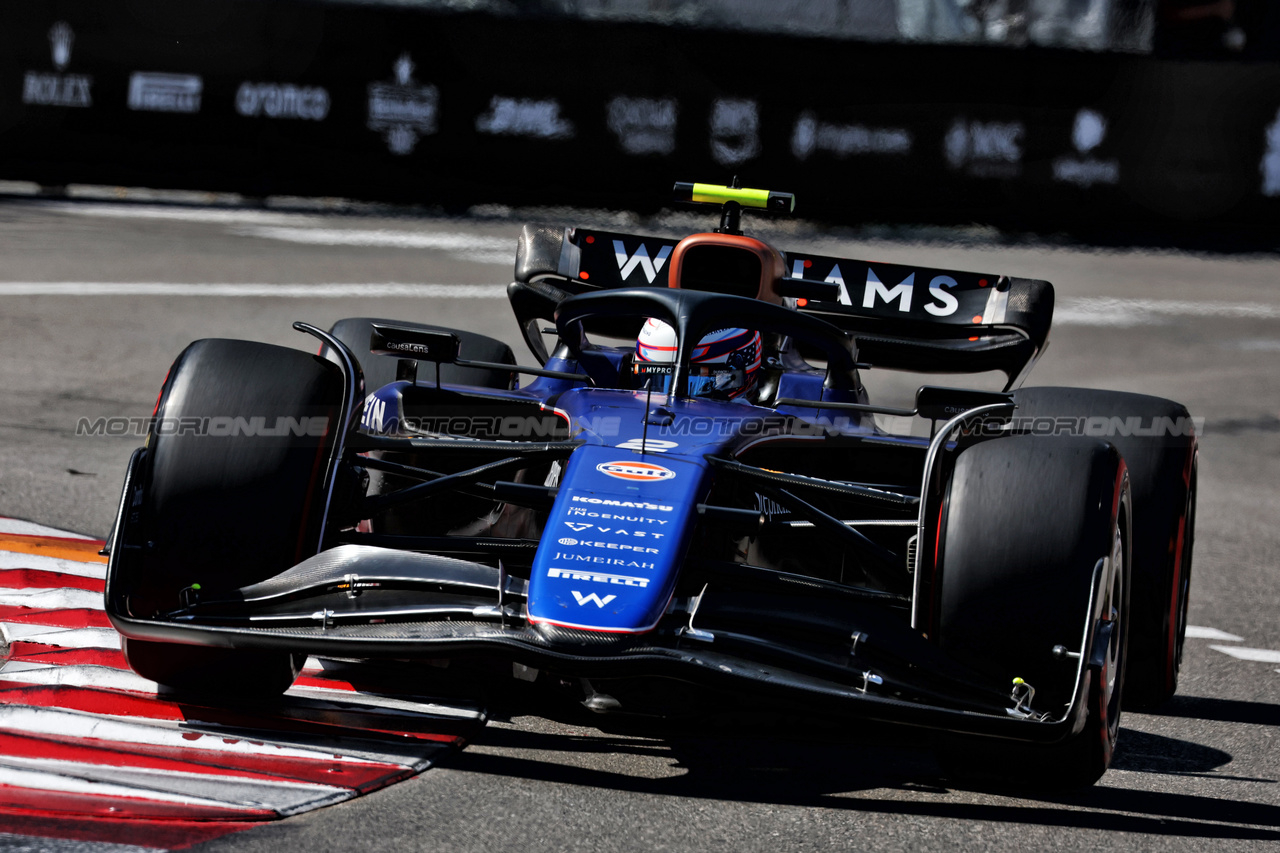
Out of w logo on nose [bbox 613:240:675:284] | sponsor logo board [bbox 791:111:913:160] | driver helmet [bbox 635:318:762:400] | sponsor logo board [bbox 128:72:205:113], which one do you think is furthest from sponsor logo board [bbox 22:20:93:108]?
driver helmet [bbox 635:318:762:400]

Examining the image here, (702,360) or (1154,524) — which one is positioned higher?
(702,360)

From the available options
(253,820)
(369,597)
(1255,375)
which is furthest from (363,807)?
(1255,375)

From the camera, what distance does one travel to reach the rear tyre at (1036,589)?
3.47 m

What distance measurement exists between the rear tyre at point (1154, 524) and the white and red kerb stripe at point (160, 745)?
193 cm

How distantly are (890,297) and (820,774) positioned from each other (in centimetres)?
258

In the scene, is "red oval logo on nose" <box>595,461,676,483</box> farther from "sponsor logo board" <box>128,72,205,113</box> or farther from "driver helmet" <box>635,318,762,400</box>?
"sponsor logo board" <box>128,72,205,113</box>

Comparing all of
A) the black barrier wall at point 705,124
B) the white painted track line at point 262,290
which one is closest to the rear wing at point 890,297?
the white painted track line at point 262,290

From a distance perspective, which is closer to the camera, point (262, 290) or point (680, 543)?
point (680, 543)

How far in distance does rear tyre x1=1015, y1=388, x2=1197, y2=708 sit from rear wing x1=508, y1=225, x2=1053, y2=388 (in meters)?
1.06

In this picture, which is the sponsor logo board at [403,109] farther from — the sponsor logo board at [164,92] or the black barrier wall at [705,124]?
the sponsor logo board at [164,92]

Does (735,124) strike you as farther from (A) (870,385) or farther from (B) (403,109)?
(A) (870,385)

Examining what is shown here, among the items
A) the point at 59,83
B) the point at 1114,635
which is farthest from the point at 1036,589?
the point at 59,83

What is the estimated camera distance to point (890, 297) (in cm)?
596

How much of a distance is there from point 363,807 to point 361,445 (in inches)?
44.1
